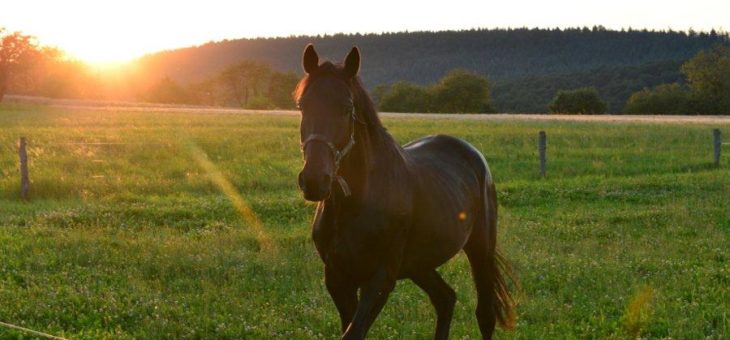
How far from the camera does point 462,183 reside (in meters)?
6.18

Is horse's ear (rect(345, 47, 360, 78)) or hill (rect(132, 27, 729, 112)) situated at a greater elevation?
hill (rect(132, 27, 729, 112))

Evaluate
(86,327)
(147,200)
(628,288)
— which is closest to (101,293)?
(86,327)

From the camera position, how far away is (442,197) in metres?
5.51

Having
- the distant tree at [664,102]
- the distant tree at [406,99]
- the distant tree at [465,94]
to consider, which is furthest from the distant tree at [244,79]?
the distant tree at [664,102]

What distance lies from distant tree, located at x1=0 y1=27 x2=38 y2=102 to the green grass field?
6672cm

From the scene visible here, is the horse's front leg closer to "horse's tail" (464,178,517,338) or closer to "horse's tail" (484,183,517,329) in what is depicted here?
"horse's tail" (464,178,517,338)

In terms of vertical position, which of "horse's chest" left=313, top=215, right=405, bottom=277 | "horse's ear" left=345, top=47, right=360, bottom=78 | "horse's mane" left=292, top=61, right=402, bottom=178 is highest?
"horse's ear" left=345, top=47, right=360, bottom=78

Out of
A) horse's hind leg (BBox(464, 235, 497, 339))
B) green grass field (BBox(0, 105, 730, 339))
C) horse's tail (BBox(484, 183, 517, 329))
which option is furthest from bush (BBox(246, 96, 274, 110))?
horse's hind leg (BBox(464, 235, 497, 339))

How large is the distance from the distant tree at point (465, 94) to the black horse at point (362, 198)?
9274 centimetres

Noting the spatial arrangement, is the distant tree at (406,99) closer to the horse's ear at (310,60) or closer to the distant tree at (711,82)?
the distant tree at (711,82)

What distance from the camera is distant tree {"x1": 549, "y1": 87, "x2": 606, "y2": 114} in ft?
297

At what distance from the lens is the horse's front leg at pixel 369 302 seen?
447cm

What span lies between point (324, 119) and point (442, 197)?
171 cm

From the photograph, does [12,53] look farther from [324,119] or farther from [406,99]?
[324,119]
